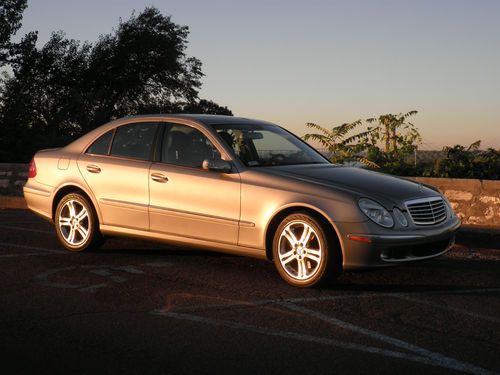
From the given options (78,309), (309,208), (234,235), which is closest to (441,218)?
(309,208)

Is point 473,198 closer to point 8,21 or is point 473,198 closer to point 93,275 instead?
point 93,275

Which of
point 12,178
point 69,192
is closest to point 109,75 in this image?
point 12,178

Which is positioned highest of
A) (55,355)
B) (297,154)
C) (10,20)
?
(10,20)

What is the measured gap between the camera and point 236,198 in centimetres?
745

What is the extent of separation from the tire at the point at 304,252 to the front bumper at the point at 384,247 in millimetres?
140

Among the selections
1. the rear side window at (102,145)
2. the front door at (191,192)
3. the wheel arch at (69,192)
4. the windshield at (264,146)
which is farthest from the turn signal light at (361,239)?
the rear side window at (102,145)

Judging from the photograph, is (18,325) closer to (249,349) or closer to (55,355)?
(55,355)

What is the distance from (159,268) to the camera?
8.03 meters

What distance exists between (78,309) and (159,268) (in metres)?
1.92

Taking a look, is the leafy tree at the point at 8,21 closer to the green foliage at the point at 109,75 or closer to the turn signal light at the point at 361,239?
the green foliage at the point at 109,75

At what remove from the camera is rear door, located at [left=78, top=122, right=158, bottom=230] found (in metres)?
8.31

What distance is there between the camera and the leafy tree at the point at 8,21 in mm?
48438

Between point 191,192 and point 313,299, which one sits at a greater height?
point 191,192

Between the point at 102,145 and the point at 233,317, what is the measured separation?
3.73 m
